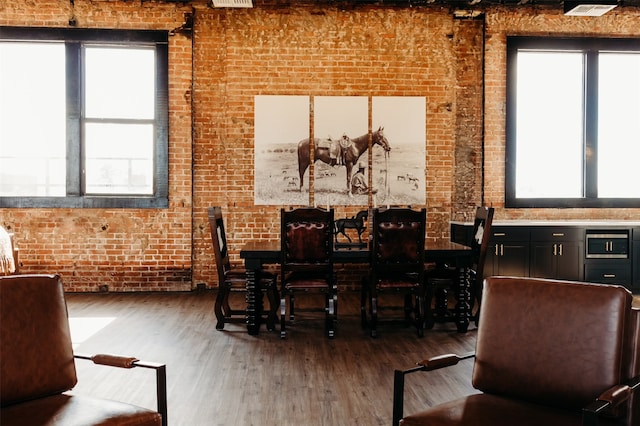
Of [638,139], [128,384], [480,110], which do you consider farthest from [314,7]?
[128,384]

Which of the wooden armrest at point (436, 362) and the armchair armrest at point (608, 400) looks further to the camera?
the wooden armrest at point (436, 362)

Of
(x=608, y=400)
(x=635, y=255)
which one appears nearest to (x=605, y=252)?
(x=635, y=255)

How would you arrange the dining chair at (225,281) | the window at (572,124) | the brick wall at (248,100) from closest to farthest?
the dining chair at (225,281) < the brick wall at (248,100) < the window at (572,124)

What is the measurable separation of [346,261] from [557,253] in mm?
3275

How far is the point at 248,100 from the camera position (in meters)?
7.27

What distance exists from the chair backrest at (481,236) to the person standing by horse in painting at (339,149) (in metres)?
2.33

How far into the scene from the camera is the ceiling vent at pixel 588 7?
6.51 metres

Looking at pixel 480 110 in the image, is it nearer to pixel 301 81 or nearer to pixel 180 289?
pixel 301 81

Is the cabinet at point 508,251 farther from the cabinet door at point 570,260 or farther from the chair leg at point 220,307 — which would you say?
the chair leg at point 220,307

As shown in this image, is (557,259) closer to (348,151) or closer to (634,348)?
(348,151)

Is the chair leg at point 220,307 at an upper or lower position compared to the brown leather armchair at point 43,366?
lower

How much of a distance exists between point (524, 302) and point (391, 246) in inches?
108

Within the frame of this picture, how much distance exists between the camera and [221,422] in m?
3.01

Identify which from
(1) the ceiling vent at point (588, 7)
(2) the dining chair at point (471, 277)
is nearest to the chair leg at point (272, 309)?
(2) the dining chair at point (471, 277)
